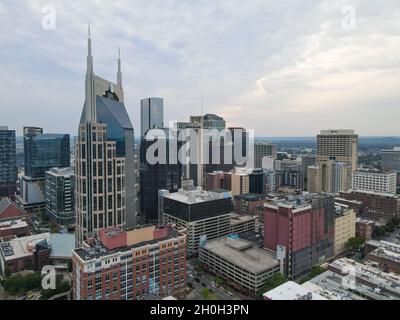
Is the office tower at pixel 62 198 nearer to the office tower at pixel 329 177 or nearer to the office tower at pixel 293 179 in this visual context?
the office tower at pixel 329 177

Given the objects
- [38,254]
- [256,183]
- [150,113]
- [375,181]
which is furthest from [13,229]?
[375,181]

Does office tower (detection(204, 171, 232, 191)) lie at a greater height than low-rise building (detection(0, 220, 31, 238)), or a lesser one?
greater

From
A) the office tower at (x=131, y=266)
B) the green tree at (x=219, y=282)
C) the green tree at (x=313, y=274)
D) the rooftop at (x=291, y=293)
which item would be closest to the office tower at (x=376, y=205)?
the green tree at (x=313, y=274)

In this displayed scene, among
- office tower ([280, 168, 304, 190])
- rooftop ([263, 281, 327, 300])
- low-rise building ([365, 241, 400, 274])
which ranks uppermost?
office tower ([280, 168, 304, 190])

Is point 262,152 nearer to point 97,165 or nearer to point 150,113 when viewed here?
point 150,113

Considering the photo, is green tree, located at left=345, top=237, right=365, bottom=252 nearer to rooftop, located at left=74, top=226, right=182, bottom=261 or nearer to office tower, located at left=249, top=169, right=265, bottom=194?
rooftop, located at left=74, top=226, right=182, bottom=261

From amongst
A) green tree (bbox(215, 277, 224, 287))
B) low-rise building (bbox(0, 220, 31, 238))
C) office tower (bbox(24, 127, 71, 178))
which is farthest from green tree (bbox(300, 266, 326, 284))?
office tower (bbox(24, 127, 71, 178))

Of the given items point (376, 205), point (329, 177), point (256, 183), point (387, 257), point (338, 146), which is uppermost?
point (338, 146)
